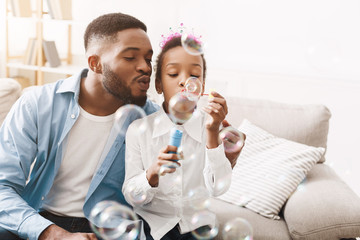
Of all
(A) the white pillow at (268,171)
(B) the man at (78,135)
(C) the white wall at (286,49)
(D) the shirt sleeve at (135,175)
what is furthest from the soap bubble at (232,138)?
(C) the white wall at (286,49)

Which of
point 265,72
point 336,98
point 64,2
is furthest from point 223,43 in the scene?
point 64,2

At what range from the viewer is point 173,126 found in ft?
4.15

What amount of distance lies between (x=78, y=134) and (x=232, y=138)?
0.50 meters

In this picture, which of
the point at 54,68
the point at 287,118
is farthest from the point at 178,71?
the point at 54,68

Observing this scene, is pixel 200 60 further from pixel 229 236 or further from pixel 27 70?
pixel 27 70

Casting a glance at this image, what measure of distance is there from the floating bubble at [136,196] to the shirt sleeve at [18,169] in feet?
0.77

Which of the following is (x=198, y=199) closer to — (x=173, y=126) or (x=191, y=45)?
(x=173, y=126)

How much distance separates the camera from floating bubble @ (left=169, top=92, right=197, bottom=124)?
1.15m

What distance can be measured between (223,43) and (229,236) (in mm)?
2219

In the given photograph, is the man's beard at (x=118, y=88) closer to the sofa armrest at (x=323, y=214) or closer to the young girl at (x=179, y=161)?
the young girl at (x=179, y=161)

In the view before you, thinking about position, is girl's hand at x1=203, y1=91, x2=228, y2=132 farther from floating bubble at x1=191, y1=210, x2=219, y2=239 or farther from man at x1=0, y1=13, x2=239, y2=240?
floating bubble at x1=191, y1=210, x2=219, y2=239

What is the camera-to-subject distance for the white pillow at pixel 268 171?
1707 millimetres

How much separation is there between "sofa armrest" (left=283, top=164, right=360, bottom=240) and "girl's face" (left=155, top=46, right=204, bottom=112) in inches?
28.1

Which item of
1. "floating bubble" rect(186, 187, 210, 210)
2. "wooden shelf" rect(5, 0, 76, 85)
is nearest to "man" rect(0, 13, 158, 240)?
"floating bubble" rect(186, 187, 210, 210)
